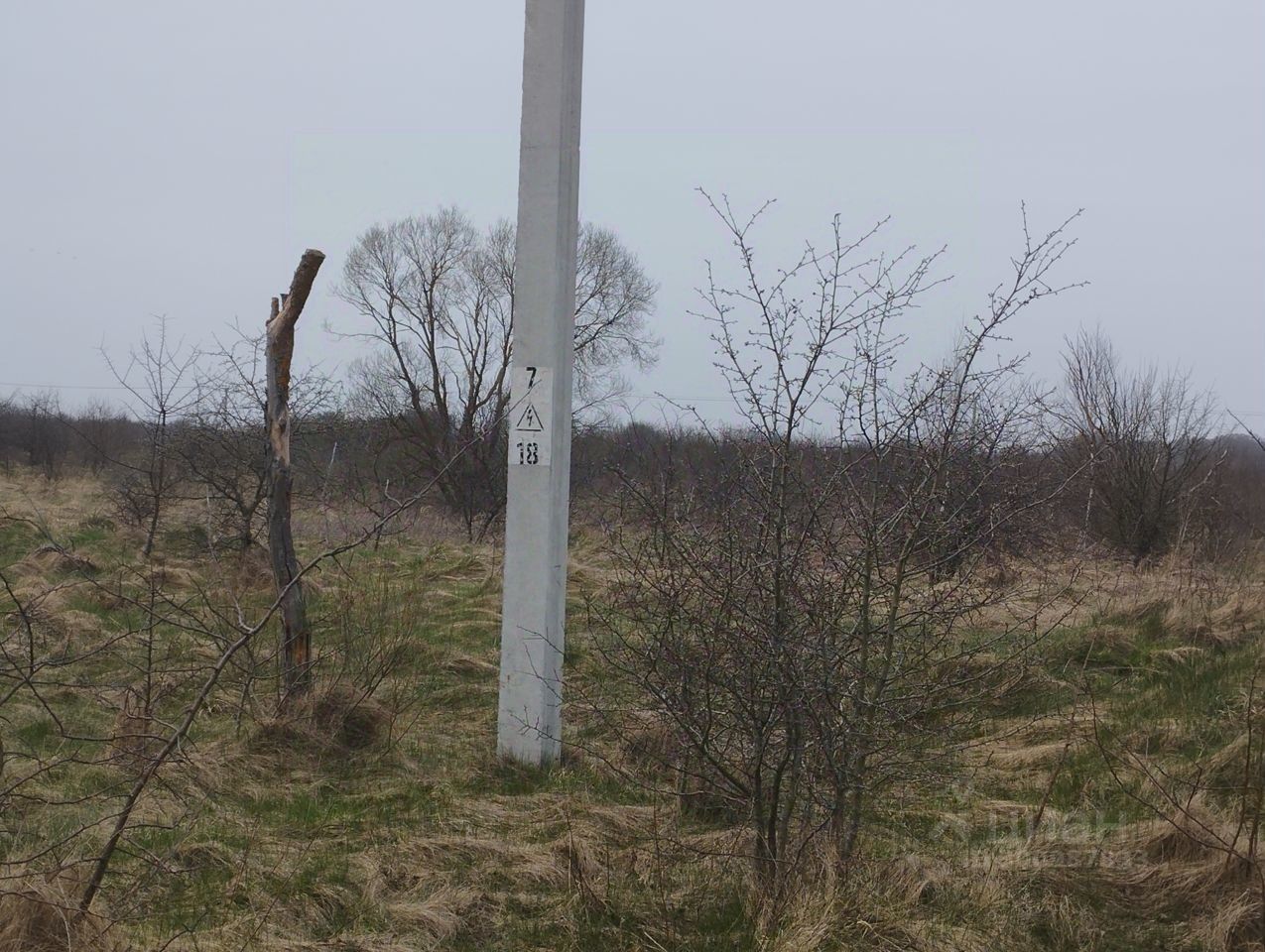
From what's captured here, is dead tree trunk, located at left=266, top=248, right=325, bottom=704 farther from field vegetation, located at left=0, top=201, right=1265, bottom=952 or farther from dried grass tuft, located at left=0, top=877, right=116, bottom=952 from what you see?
dried grass tuft, located at left=0, top=877, right=116, bottom=952

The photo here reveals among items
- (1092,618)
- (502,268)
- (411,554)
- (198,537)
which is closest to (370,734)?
(1092,618)

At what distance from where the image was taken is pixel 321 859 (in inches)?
167

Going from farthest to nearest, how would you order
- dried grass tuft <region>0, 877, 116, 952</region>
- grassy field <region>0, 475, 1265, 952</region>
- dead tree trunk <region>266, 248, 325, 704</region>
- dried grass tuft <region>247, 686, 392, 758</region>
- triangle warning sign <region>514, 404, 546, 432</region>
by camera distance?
dead tree trunk <region>266, 248, 325, 704</region> → dried grass tuft <region>247, 686, 392, 758</region> → triangle warning sign <region>514, 404, 546, 432</region> → grassy field <region>0, 475, 1265, 952</region> → dried grass tuft <region>0, 877, 116, 952</region>

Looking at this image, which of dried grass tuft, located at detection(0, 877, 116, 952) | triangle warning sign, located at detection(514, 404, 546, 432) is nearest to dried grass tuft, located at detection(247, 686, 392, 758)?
triangle warning sign, located at detection(514, 404, 546, 432)

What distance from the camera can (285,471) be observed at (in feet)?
21.3

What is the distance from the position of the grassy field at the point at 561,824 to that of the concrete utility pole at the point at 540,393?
1.51ft

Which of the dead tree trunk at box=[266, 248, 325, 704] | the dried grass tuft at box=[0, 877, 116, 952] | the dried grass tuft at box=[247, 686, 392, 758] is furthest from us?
the dead tree trunk at box=[266, 248, 325, 704]

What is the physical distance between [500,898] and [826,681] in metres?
1.40

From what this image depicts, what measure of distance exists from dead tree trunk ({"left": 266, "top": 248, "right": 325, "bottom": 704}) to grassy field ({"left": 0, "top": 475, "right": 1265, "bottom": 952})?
28cm

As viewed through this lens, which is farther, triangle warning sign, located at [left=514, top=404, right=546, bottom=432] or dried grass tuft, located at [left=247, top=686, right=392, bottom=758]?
dried grass tuft, located at [left=247, top=686, right=392, bottom=758]

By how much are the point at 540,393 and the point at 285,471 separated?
5.98 feet

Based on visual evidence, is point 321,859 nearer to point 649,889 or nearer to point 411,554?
point 649,889

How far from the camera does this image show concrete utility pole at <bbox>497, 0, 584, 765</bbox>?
5664 mm

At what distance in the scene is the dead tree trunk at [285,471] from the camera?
6414 mm
